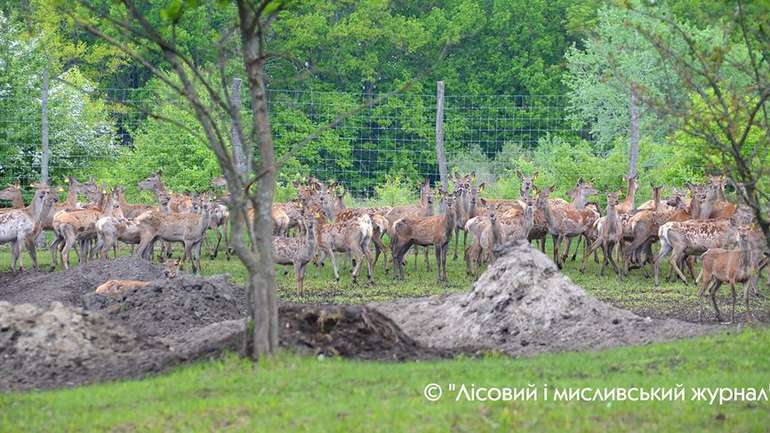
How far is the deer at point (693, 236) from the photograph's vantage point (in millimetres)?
21375

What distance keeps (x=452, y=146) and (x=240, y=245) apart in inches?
1389

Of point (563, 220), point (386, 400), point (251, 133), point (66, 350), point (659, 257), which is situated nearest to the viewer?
point (386, 400)

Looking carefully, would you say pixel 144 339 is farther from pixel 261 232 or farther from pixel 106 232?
pixel 106 232

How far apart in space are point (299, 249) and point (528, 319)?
7.62m

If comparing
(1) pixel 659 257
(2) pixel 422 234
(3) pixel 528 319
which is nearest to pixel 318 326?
(3) pixel 528 319

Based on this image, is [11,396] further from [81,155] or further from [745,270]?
[81,155]

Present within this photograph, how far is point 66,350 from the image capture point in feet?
40.2

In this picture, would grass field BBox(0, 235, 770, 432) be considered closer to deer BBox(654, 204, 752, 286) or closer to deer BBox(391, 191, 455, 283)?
deer BBox(654, 204, 752, 286)

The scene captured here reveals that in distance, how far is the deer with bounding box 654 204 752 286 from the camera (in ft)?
70.1

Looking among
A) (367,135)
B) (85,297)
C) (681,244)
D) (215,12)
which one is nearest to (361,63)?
(367,135)

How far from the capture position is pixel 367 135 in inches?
1896

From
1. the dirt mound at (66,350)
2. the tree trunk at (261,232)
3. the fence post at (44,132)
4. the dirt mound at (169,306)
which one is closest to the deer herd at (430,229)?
the fence post at (44,132)

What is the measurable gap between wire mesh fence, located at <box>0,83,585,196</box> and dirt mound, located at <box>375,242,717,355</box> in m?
4.97

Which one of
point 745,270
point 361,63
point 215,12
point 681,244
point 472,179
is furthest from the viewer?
point 361,63
